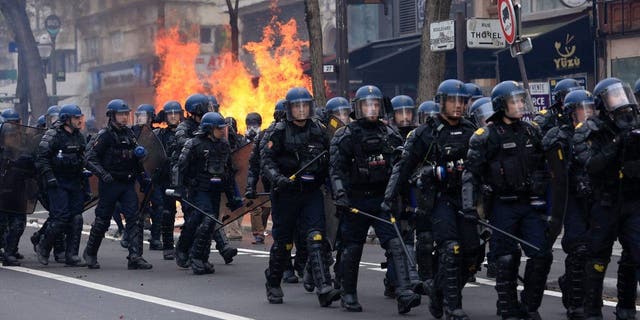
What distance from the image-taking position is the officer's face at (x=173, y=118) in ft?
52.0

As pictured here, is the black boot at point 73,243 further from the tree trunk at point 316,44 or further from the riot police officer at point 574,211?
the tree trunk at point 316,44

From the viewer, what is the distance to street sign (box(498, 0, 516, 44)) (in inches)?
562

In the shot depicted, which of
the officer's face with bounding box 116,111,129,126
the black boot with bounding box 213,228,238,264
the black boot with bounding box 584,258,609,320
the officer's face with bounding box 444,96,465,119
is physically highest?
the officer's face with bounding box 444,96,465,119

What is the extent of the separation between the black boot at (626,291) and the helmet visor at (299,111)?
9.64 feet

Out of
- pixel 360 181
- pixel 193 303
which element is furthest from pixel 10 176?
pixel 360 181

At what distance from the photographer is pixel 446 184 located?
369 inches

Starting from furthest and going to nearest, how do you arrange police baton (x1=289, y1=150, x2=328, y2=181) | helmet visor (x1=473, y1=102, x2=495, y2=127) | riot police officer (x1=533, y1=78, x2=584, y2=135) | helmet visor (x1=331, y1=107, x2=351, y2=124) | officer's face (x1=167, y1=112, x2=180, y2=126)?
officer's face (x1=167, y1=112, x2=180, y2=126)
helmet visor (x1=331, y1=107, x2=351, y2=124)
police baton (x1=289, y1=150, x2=328, y2=181)
riot police officer (x1=533, y1=78, x2=584, y2=135)
helmet visor (x1=473, y1=102, x2=495, y2=127)

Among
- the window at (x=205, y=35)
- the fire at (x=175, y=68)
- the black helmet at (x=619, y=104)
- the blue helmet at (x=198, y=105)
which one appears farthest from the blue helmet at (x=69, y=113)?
the window at (x=205, y=35)

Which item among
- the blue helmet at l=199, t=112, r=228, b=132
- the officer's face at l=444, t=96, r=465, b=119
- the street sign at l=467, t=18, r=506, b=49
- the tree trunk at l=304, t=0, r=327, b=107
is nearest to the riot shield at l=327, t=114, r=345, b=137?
the blue helmet at l=199, t=112, r=228, b=132

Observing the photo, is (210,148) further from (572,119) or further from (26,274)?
(572,119)

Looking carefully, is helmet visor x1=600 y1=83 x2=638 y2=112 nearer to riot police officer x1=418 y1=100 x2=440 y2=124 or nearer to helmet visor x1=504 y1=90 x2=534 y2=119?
helmet visor x1=504 y1=90 x2=534 y2=119

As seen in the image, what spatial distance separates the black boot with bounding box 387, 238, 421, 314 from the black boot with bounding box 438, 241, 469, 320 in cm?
50

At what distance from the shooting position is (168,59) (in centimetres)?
4588

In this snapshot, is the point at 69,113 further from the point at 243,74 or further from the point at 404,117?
the point at 243,74
